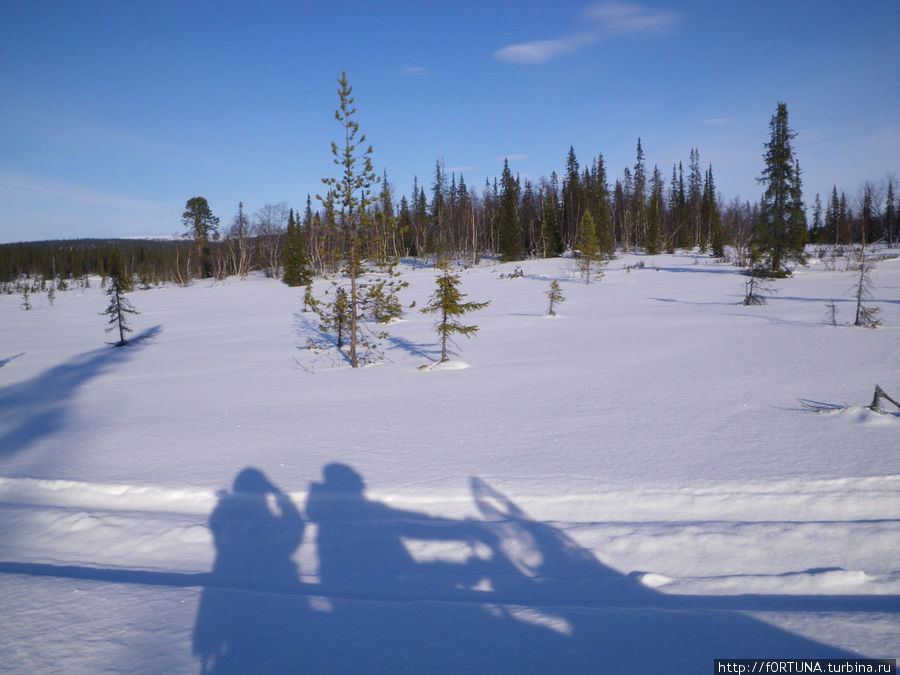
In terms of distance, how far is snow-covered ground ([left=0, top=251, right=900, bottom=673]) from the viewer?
3.42 m

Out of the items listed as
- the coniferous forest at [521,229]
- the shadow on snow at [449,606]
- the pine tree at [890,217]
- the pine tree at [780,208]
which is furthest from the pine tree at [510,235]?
the shadow on snow at [449,606]

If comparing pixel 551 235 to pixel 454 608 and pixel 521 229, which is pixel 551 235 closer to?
pixel 521 229

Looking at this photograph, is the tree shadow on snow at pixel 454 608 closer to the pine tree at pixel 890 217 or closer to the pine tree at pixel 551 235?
the pine tree at pixel 551 235

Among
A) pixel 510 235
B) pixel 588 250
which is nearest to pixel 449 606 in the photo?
pixel 588 250

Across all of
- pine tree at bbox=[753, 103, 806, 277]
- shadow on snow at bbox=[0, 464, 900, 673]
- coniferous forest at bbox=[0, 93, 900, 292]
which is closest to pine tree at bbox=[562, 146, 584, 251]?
coniferous forest at bbox=[0, 93, 900, 292]

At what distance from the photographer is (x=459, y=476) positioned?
649 centimetres

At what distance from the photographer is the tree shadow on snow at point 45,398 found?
9.59 m

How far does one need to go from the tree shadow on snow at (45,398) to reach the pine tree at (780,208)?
38.0m

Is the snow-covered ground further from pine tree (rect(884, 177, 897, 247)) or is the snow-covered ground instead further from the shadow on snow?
pine tree (rect(884, 177, 897, 247))

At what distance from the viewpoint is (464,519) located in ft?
17.9

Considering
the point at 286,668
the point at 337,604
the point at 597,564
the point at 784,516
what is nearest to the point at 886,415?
the point at 784,516

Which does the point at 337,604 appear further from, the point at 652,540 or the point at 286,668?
the point at 652,540

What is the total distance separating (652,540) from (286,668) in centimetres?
349

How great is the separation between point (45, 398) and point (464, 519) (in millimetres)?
13573
